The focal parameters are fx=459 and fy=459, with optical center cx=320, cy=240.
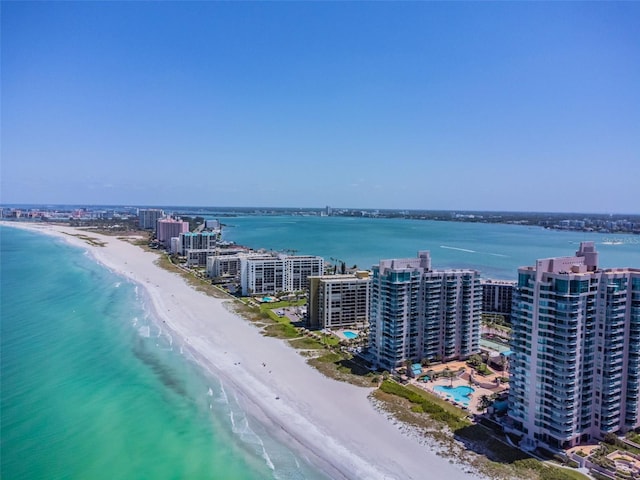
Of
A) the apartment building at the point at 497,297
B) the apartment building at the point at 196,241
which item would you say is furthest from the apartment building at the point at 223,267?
the apartment building at the point at 497,297

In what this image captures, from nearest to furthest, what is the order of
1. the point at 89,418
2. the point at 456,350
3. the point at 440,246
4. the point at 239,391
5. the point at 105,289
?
the point at 89,418 < the point at 239,391 < the point at 456,350 < the point at 105,289 < the point at 440,246

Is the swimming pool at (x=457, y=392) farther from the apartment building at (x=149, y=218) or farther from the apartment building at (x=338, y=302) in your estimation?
the apartment building at (x=149, y=218)

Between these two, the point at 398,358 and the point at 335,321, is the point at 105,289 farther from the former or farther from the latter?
the point at 398,358

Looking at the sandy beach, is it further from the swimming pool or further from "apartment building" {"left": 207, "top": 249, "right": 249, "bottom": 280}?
"apartment building" {"left": 207, "top": 249, "right": 249, "bottom": 280}

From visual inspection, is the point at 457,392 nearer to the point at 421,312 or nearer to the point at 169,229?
the point at 421,312

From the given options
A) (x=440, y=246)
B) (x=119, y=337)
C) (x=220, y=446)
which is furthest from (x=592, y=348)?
(x=440, y=246)

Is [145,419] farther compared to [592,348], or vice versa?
[145,419]

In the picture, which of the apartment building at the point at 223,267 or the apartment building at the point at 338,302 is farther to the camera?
the apartment building at the point at 223,267
